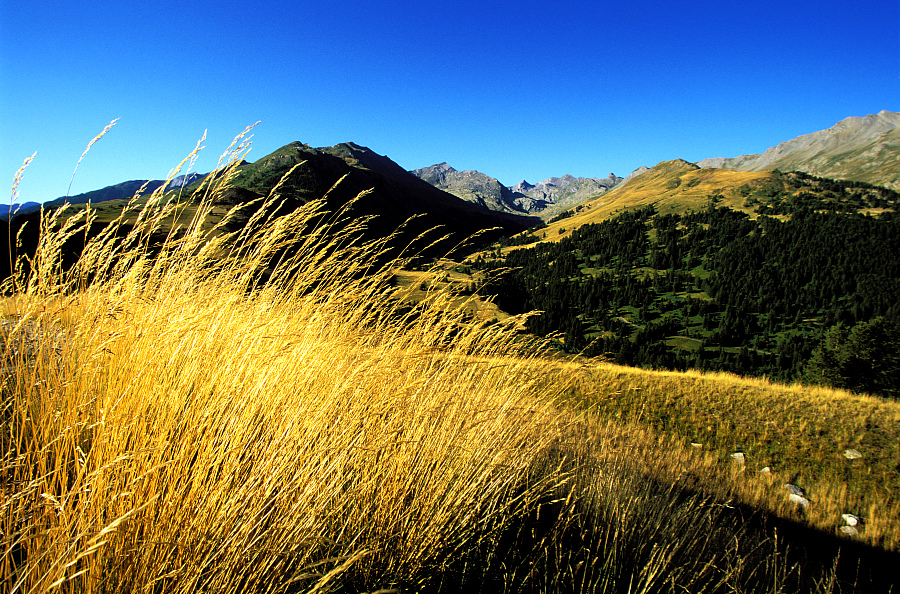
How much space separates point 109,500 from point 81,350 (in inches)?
28.3

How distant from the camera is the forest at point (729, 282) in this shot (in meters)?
77.6

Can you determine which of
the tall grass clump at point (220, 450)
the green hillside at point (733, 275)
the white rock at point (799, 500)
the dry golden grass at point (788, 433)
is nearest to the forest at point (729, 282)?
the green hillside at point (733, 275)

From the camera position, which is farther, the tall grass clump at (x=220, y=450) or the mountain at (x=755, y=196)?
the mountain at (x=755, y=196)

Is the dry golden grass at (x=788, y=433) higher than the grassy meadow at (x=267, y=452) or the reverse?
the reverse

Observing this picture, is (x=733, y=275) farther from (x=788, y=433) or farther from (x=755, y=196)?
(x=788, y=433)

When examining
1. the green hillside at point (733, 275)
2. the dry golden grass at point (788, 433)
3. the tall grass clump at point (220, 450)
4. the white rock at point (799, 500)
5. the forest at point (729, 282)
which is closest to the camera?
the tall grass clump at point (220, 450)

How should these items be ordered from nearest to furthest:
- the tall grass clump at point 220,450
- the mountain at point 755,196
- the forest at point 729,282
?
the tall grass clump at point 220,450
the forest at point 729,282
the mountain at point 755,196

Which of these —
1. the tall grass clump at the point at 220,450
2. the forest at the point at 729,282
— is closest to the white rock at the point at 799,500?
the tall grass clump at the point at 220,450

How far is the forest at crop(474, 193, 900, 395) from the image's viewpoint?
77625 mm

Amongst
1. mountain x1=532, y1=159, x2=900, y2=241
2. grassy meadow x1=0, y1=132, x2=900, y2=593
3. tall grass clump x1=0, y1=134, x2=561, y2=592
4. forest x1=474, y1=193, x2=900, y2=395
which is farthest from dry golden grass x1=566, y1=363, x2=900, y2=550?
mountain x1=532, y1=159, x2=900, y2=241

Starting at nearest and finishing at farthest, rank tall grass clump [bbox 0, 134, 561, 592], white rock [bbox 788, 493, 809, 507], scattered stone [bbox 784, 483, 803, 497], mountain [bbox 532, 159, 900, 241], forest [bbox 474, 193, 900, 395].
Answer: tall grass clump [bbox 0, 134, 561, 592] → white rock [bbox 788, 493, 809, 507] → scattered stone [bbox 784, 483, 803, 497] → forest [bbox 474, 193, 900, 395] → mountain [bbox 532, 159, 900, 241]

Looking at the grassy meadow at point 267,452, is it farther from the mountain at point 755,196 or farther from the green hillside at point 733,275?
the mountain at point 755,196

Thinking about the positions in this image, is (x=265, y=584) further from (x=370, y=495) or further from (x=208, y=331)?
(x=208, y=331)

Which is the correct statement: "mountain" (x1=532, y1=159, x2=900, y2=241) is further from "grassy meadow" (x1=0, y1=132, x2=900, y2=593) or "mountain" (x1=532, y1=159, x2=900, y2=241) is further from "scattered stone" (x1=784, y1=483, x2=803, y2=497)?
"grassy meadow" (x1=0, y1=132, x2=900, y2=593)
